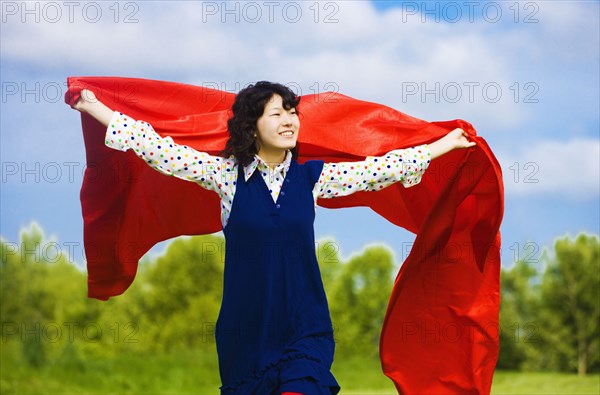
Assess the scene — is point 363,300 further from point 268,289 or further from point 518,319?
point 268,289

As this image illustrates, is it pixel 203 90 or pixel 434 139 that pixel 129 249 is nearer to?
pixel 203 90

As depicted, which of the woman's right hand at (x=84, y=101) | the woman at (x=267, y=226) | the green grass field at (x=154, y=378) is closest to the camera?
the woman at (x=267, y=226)

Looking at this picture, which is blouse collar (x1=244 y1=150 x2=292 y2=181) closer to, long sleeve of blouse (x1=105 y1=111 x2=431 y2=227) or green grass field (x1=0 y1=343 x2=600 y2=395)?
long sleeve of blouse (x1=105 y1=111 x2=431 y2=227)

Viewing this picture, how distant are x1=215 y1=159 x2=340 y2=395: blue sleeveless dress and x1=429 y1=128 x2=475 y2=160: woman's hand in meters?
0.83

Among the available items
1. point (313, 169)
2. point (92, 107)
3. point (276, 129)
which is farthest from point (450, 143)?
point (92, 107)

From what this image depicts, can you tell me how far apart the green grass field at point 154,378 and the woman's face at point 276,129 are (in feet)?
22.8

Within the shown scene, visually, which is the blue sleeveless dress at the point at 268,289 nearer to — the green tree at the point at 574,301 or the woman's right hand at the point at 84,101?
the woman's right hand at the point at 84,101

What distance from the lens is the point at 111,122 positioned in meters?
3.81

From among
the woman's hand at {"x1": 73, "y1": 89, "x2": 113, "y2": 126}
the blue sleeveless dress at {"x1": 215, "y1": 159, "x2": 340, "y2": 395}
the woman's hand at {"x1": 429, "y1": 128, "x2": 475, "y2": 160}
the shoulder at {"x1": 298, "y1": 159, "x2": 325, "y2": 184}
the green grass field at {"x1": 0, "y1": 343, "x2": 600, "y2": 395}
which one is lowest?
the green grass field at {"x1": 0, "y1": 343, "x2": 600, "y2": 395}

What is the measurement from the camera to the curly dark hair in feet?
12.2

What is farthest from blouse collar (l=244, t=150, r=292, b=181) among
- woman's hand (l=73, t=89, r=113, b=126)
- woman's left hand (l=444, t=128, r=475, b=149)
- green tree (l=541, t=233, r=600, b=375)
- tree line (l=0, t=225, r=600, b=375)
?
green tree (l=541, t=233, r=600, b=375)

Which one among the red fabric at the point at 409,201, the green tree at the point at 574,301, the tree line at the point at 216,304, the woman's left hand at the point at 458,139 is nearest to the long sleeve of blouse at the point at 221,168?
the woman's left hand at the point at 458,139

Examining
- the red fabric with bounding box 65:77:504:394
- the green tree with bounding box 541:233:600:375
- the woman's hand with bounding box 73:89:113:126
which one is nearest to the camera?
the woman's hand with bounding box 73:89:113:126

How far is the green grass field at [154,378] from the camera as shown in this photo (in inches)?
391
